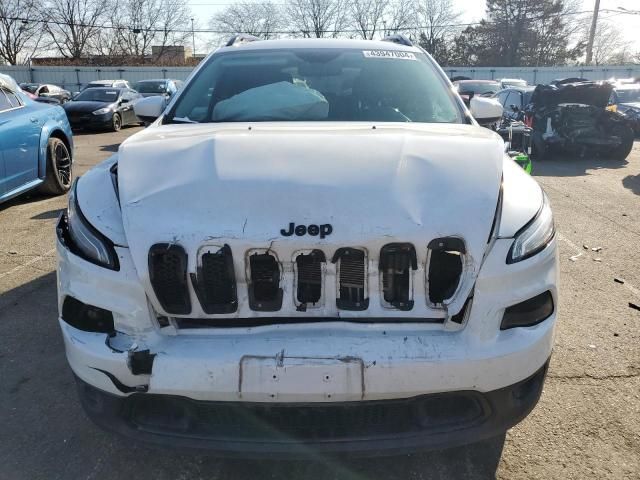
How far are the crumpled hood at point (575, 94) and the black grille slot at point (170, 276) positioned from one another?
36.7 ft

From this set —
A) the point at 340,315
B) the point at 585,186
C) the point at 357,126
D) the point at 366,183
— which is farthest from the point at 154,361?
the point at 585,186

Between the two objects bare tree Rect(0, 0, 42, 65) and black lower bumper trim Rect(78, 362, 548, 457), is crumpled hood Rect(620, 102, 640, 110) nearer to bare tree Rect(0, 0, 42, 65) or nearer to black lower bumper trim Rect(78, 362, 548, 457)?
black lower bumper trim Rect(78, 362, 548, 457)

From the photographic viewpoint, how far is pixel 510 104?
41.5 ft

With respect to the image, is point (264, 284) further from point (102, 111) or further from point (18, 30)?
point (18, 30)

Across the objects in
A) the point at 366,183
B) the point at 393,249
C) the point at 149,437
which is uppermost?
the point at 366,183

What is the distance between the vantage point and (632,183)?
871cm

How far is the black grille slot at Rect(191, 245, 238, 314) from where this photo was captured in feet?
5.95

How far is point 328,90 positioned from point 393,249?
1728mm

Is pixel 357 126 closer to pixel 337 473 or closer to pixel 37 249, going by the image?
pixel 337 473

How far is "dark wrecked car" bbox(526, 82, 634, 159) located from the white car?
32.2ft

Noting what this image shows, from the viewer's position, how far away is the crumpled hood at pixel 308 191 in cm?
181

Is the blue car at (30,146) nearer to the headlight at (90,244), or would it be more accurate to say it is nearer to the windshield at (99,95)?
the headlight at (90,244)

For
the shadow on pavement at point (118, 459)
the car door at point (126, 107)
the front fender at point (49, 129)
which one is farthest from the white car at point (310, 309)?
the car door at point (126, 107)

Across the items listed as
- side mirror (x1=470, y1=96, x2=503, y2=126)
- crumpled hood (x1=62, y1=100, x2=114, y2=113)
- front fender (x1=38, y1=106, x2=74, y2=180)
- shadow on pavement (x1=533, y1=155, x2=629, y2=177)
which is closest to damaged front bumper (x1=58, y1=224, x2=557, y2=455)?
side mirror (x1=470, y1=96, x2=503, y2=126)
